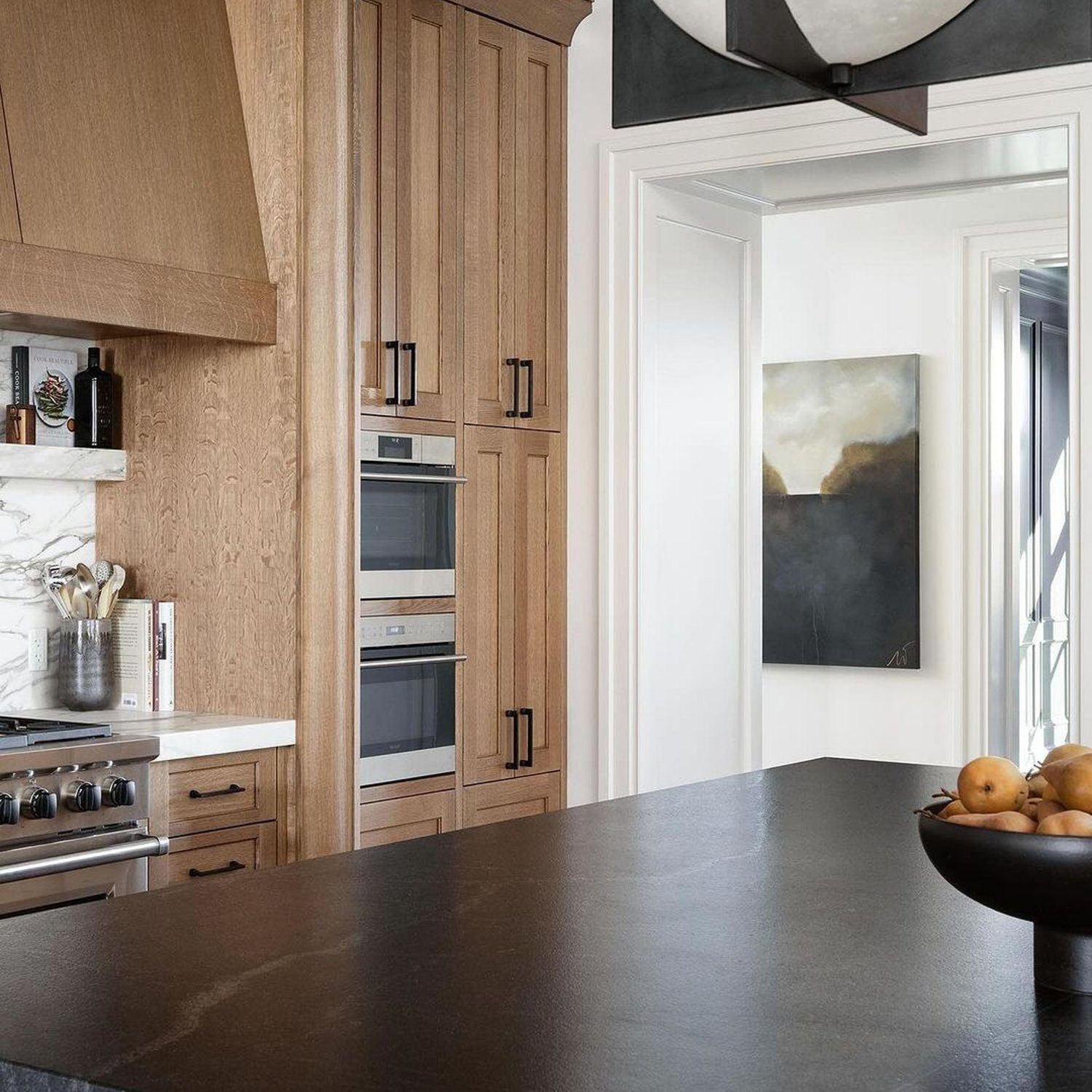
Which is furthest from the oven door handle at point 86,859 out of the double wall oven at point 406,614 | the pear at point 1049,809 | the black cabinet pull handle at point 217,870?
the pear at point 1049,809

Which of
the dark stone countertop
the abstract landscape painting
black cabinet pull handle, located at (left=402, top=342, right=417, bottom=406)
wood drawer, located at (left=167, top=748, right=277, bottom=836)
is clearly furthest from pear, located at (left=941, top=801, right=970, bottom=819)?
the abstract landscape painting

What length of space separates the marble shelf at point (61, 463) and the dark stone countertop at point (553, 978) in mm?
1793

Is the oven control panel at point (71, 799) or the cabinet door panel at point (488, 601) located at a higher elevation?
the cabinet door panel at point (488, 601)

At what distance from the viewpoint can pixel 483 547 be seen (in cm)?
405

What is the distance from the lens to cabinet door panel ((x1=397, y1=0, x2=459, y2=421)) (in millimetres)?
3814

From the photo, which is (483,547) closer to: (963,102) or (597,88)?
(597,88)

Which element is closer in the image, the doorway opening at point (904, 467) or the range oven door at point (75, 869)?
the range oven door at point (75, 869)

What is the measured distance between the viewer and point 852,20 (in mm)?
1666

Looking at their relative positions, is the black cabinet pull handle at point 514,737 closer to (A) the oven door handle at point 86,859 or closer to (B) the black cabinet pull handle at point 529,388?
(B) the black cabinet pull handle at point 529,388

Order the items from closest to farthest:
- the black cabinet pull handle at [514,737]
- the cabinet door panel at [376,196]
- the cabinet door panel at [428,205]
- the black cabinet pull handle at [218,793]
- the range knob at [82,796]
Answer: the range knob at [82,796] < the black cabinet pull handle at [218,793] < the cabinet door panel at [376,196] < the cabinet door panel at [428,205] < the black cabinet pull handle at [514,737]

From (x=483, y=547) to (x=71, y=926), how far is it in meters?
2.45

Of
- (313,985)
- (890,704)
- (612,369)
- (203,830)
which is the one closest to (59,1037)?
(313,985)

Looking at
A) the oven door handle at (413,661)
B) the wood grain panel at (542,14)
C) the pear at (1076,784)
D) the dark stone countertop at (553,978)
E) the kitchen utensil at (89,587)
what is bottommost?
the dark stone countertop at (553,978)

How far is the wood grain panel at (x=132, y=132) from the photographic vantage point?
124 inches
